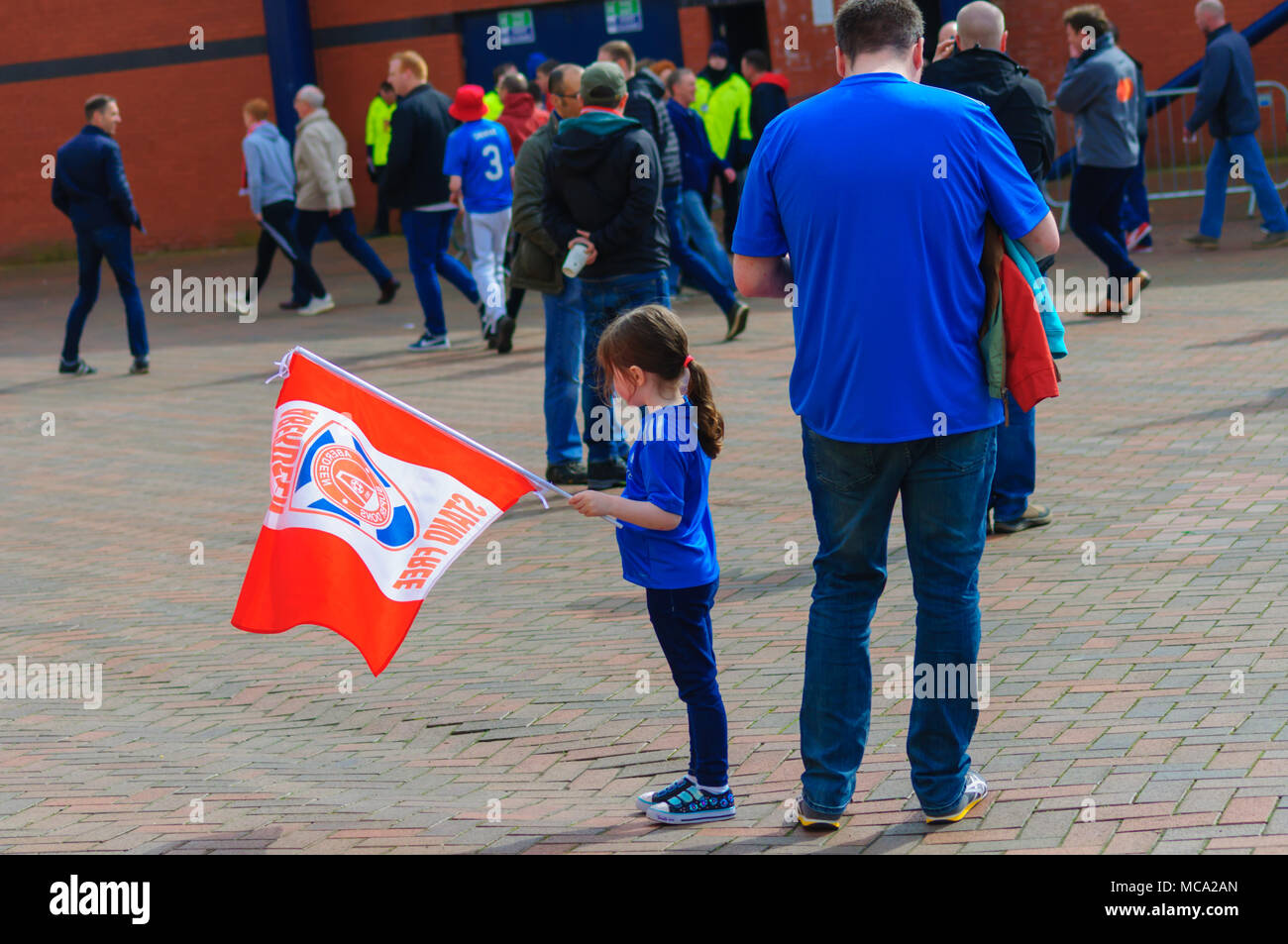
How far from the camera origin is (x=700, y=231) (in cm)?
1313

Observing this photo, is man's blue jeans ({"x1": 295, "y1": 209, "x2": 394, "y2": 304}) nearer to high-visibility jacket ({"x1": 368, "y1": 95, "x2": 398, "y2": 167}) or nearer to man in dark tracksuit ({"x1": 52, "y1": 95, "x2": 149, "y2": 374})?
man in dark tracksuit ({"x1": 52, "y1": 95, "x2": 149, "y2": 374})

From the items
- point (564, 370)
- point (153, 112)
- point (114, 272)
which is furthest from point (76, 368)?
point (153, 112)

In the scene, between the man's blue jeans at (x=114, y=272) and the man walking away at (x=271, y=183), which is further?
the man walking away at (x=271, y=183)

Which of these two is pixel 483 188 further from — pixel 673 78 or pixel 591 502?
pixel 591 502

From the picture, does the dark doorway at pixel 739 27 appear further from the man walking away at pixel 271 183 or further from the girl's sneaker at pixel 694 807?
the girl's sneaker at pixel 694 807

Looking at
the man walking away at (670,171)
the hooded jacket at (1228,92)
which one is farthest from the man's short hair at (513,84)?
the hooded jacket at (1228,92)

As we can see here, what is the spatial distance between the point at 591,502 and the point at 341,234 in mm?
11972

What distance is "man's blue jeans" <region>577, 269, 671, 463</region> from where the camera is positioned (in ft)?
26.9

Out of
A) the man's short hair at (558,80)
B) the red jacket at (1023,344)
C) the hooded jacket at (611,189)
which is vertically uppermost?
the man's short hair at (558,80)

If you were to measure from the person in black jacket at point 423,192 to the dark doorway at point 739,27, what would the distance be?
842 cm

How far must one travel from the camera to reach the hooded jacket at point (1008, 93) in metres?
6.82

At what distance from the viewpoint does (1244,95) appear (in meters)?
13.8

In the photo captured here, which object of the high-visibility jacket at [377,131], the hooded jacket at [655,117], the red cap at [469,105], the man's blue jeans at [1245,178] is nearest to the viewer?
the hooded jacket at [655,117]

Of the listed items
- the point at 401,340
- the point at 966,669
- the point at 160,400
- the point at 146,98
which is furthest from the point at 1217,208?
the point at 146,98
